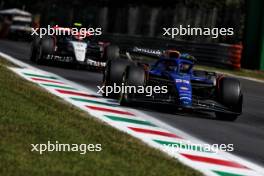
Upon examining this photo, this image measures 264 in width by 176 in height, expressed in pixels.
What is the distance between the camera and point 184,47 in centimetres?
3522

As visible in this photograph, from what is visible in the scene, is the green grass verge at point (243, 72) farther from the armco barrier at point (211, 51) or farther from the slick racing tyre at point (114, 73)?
the slick racing tyre at point (114, 73)

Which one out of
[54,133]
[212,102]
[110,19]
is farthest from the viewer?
[110,19]

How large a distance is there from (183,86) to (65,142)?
503 cm

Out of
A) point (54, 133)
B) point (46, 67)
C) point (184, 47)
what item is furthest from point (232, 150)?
point (184, 47)

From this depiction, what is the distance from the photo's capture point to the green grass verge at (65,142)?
796cm

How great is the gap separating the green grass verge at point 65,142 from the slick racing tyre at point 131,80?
5.75 ft

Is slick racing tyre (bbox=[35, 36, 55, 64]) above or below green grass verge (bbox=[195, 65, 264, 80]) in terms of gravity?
above

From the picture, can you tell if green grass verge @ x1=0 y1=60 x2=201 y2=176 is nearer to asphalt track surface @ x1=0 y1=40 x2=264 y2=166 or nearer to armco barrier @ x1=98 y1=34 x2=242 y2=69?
asphalt track surface @ x1=0 y1=40 x2=264 y2=166

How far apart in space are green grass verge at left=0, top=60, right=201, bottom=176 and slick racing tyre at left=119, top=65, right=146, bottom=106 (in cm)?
175

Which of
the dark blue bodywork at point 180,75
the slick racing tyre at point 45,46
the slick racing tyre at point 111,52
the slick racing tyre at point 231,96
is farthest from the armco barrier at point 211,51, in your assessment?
the slick racing tyre at point 231,96

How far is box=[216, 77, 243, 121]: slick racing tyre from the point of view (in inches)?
558

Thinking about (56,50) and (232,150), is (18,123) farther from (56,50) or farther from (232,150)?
(56,50)

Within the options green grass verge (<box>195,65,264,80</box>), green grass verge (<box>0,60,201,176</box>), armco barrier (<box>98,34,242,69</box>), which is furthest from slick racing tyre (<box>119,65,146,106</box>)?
green grass verge (<box>195,65,264,80</box>)

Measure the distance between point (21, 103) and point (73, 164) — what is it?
3.93 metres
